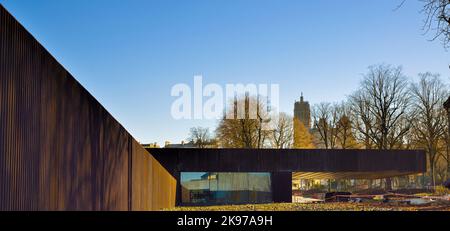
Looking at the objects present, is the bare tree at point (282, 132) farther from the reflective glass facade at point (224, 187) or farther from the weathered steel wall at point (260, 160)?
the weathered steel wall at point (260, 160)

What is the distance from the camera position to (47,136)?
7551 millimetres

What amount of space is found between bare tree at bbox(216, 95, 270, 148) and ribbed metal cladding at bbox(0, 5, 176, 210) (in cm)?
4172

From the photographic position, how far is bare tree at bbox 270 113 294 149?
58.6 m

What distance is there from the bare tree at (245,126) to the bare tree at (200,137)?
6.38 meters

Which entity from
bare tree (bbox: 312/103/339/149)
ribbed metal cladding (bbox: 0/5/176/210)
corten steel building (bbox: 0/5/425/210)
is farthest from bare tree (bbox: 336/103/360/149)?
ribbed metal cladding (bbox: 0/5/176/210)

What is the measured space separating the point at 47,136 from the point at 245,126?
4681 cm

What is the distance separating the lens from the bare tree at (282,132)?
58594 mm

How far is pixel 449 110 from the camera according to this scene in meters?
36.3

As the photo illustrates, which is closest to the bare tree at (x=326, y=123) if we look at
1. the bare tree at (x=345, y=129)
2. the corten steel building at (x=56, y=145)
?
the bare tree at (x=345, y=129)
